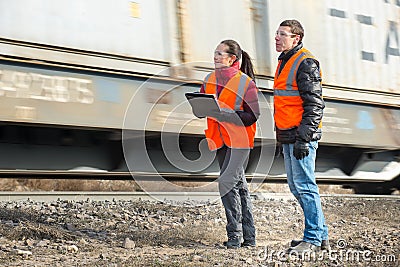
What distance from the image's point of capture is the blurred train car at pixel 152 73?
20.6 ft

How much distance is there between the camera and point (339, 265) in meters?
4.37

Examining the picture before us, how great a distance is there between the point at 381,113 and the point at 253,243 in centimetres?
460

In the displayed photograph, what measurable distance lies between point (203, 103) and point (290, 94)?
670mm

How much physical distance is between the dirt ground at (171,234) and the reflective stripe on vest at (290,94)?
1.01 metres

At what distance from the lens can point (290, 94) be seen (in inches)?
189

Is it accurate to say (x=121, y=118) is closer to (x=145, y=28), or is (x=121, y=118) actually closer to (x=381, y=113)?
(x=145, y=28)

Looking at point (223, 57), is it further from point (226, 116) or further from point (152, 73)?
point (152, 73)

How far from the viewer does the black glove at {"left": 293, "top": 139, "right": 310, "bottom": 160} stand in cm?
464

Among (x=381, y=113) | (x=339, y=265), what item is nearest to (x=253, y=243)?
(x=339, y=265)

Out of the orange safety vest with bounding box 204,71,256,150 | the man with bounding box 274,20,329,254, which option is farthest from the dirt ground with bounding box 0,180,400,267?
the orange safety vest with bounding box 204,71,256,150

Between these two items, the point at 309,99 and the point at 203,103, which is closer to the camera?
the point at 309,99

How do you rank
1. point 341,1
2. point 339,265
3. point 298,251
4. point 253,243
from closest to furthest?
point 339,265 < point 298,251 < point 253,243 < point 341,1

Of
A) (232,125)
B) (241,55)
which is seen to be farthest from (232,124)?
(241,55)

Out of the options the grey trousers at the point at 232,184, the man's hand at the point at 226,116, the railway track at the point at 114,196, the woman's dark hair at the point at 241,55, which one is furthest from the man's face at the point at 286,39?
the railway track at the point at 114,196
